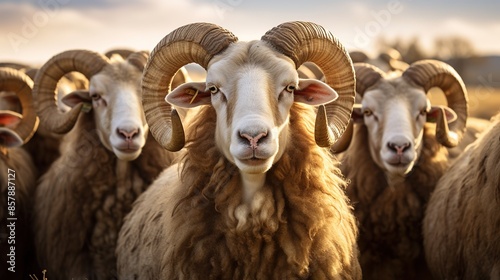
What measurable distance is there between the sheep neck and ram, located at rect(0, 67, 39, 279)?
3454 millimetres

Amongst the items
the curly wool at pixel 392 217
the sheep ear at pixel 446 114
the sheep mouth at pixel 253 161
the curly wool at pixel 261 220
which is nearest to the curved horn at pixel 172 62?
the curly wool at pixel 261 220

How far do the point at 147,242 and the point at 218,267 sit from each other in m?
1.06

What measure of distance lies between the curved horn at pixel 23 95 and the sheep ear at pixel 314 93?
13.0 ft

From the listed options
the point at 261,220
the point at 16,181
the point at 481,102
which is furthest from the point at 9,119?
the point at 481,102

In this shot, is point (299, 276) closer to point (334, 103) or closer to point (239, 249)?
point (239, 249)

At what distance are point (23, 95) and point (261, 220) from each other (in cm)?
447

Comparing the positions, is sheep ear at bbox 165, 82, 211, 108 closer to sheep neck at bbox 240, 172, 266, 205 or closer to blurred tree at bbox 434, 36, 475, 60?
sheep neck at bbox 240, 172, 266, 205

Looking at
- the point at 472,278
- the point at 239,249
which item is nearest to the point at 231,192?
the point at 239,249

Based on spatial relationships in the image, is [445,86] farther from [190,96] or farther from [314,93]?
[190,96]

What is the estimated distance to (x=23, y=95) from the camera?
838 centimetres

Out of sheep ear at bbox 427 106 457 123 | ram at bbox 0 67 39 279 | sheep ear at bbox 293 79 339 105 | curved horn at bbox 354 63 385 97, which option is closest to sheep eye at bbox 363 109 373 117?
curved horn at bbox 354 63 385 97

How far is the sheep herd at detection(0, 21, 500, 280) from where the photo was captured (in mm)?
5070

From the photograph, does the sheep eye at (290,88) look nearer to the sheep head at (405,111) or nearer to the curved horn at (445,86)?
the sheep head at (405,111)

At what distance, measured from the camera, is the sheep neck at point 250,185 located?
511cm
